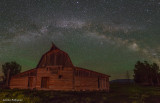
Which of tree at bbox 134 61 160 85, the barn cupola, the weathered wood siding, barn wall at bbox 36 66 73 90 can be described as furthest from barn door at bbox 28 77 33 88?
tree at bbox 134 61 160 85

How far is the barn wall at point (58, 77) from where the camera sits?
20634 millimetres

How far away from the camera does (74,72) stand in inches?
820

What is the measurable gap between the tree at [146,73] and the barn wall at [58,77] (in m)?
53.1

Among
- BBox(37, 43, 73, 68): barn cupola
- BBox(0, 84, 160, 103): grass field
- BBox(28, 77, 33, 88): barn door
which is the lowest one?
BBox(0, 84, 160, 103): grass field

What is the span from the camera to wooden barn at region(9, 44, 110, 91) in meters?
20.8

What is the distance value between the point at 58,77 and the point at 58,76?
0.16 m

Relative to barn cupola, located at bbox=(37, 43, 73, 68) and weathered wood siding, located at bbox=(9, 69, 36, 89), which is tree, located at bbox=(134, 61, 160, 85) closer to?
barn cupola, located at bbox=(37, 43, 73, 68)

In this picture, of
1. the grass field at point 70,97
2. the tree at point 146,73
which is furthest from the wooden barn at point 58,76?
the tree at point 146,73

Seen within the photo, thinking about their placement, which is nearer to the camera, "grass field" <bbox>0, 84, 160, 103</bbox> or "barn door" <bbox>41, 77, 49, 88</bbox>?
"grass field" <bbox>0, 84, 160, 103</bbox>

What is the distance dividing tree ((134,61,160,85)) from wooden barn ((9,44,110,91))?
48.4 meters

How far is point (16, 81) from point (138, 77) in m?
59.9

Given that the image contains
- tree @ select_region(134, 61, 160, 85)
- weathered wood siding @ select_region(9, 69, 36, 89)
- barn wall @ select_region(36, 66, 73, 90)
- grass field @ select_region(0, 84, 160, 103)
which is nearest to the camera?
grass field @ select_region(0, 84, 160, 103)

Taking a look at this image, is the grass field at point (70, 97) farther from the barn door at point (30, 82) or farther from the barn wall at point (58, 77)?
the barn door at point (30, 82)


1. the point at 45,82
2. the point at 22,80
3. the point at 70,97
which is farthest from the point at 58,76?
the point at 70,97
